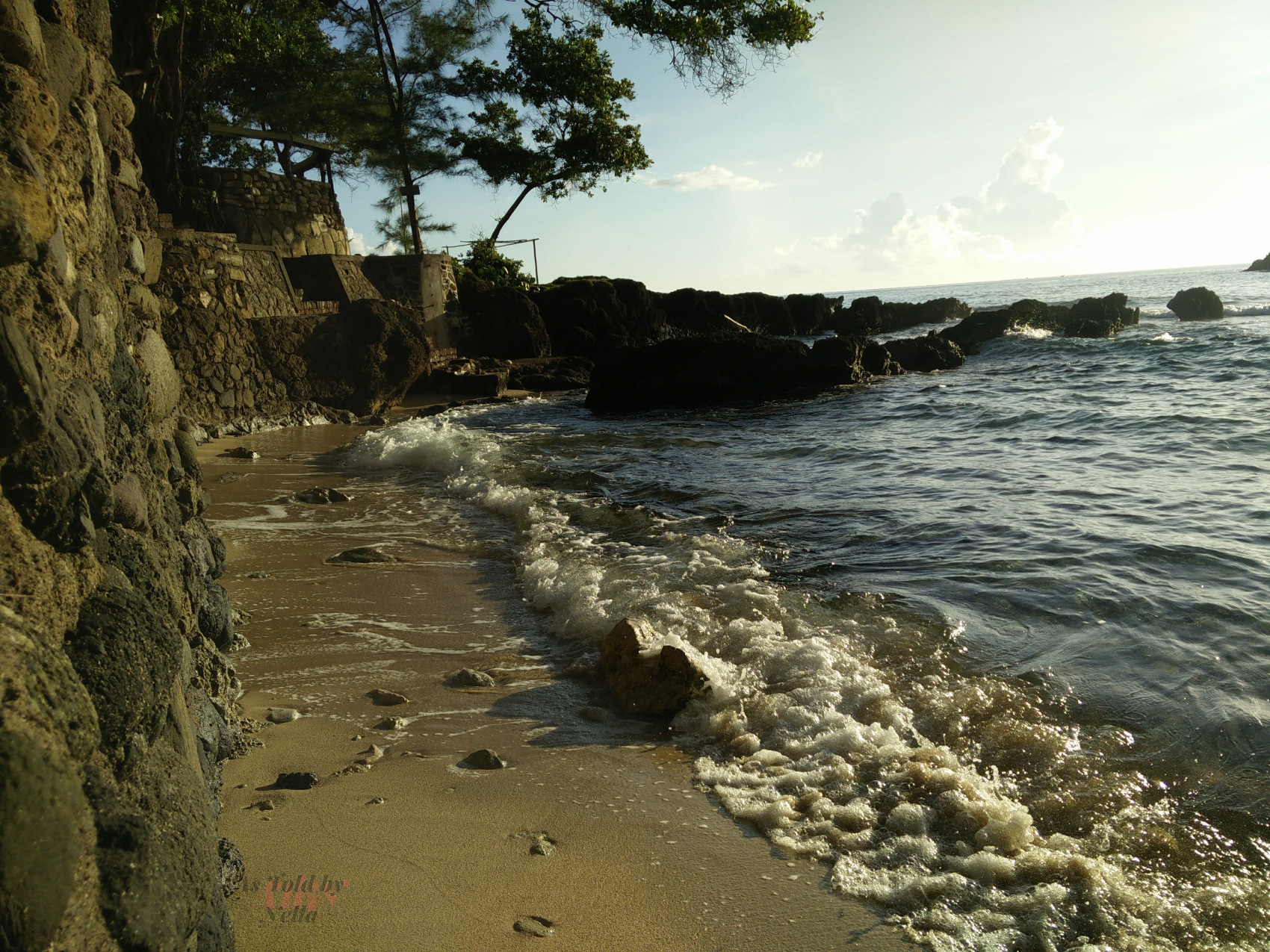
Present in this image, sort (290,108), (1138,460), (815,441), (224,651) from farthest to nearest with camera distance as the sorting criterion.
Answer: (290,108) < (815,441) < (1138,460) < (224,651)

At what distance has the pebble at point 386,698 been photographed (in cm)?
390

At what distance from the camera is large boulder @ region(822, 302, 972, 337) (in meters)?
45.0

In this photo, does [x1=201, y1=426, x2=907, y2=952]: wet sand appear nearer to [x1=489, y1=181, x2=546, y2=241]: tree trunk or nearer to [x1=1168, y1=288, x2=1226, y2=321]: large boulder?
[x1=489, y1=181, x2=546, y2=241]: tree trunk

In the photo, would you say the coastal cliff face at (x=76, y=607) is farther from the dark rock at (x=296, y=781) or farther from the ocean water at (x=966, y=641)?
the ocean water at (x=966, y=641)

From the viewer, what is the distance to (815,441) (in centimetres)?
1225

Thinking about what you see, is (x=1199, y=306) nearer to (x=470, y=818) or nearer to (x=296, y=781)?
(x=470, y=818)

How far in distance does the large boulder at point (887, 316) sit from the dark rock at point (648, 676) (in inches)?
1616

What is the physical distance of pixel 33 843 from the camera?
1104 millimetres

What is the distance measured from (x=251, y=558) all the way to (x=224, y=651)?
213 cm

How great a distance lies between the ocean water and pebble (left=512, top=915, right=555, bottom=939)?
0.89m

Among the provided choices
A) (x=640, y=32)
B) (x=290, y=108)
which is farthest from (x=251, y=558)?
(x=290, y=108)

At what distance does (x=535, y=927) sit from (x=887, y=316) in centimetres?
4831

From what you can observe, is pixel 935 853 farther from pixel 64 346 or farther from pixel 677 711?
pixel 64 346

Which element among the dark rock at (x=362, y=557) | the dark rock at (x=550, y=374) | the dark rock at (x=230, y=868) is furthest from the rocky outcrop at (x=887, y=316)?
the dark rock at (x=230, y=868)
